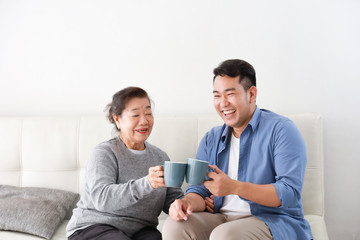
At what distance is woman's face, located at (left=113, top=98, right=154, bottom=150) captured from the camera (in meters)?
1.68

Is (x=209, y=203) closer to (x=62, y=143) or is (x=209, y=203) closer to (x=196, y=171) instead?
(x=196, y=171)

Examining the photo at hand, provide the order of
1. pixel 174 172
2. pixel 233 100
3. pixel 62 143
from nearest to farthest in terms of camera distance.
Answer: pixel 174 172 → pixel 233 100 → pixel 62 143

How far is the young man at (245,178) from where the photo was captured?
1.41 m

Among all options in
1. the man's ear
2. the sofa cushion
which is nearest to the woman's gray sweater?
the sofa cushion

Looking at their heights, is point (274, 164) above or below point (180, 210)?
above

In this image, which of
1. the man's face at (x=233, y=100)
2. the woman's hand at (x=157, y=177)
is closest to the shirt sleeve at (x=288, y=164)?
the man's face at (x=233, y=100)

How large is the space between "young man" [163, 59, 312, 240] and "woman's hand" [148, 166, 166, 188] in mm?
138

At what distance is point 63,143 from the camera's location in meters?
2.27

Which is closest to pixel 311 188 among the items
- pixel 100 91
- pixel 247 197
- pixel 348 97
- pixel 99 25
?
pixel 348 97

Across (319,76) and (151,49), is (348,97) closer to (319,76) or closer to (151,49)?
(319,76)

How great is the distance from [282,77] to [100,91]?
114 centimetres

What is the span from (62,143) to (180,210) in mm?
1086

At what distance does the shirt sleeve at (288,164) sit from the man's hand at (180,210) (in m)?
0.34

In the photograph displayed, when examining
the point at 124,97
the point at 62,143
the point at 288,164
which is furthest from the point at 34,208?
the point at 288,164
